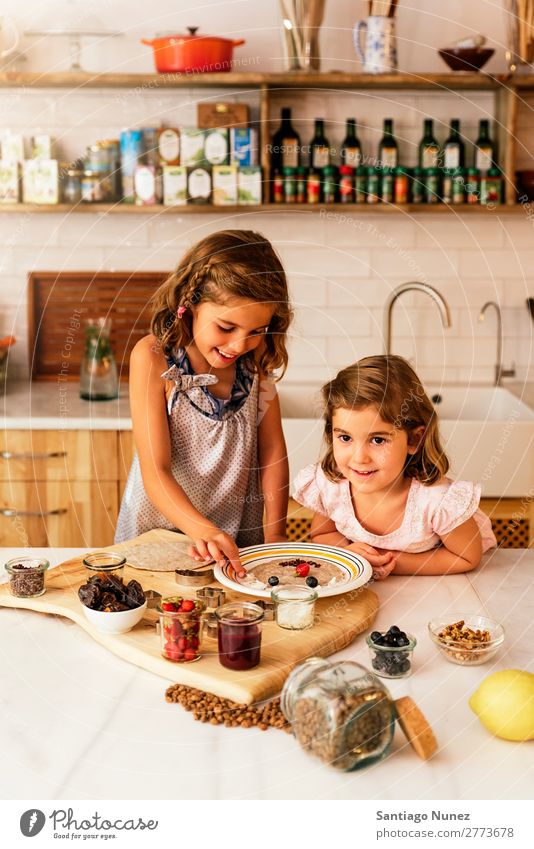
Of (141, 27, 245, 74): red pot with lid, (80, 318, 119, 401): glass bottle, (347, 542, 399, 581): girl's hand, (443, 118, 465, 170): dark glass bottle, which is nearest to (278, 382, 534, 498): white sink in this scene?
(80, 318, 119, 401): glass bottle

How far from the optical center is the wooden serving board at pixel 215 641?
1217 millimetres

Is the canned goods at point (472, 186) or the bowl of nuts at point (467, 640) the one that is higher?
the canned goods at point (472, 186)

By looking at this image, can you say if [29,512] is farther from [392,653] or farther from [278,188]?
[392,653]

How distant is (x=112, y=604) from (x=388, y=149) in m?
2.05

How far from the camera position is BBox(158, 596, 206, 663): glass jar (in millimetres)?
1262

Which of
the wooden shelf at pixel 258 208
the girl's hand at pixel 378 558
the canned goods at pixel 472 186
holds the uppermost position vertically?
the canned goods at pixel 472 186

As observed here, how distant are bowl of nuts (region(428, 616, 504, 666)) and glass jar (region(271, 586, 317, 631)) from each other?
0.55ft

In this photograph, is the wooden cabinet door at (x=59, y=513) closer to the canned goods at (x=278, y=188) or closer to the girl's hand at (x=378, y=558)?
the canned goods at (x=278, y=188)

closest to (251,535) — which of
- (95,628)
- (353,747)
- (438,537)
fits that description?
(438,537)

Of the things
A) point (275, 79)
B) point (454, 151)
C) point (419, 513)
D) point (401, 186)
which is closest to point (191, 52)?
point (275, 79)

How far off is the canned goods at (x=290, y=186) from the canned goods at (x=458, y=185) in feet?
1.61

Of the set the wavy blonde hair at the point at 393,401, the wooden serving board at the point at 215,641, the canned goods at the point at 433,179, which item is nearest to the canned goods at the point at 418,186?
the canned goods at the point at 433,179

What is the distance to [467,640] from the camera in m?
1.30

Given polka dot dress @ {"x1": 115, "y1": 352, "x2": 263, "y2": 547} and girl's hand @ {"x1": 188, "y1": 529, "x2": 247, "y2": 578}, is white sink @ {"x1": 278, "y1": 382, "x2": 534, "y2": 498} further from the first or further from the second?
girl's hand @ {"x1": 188, "y1": 529, "x2": 247, "y2": 578}
